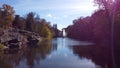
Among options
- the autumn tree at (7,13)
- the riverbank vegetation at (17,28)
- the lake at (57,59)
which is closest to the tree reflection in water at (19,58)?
the lake at (57,59)

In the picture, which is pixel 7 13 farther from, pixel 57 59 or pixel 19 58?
pixel 57 59

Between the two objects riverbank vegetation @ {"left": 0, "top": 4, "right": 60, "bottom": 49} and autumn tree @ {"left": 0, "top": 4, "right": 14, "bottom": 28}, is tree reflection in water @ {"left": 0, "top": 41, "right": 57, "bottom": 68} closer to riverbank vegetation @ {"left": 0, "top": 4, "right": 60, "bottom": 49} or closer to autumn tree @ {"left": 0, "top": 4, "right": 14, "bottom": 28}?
riverbank vegetation @ {"left": 0, "top": 4, "right": 60, "bottom": 49}

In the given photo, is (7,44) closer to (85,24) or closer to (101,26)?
(101,26)

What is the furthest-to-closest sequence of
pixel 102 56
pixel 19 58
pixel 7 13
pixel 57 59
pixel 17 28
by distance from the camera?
pixel 17 28 → pixel 7 13 → pixel 19 58 → pixel 102 56 → pixel 57 59

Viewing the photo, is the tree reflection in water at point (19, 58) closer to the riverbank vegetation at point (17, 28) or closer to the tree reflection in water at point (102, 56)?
the tree reflection in water at point (102, 56)

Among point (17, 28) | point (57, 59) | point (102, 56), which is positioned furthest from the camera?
point (17, 28)

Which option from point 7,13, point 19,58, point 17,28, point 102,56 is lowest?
point 19,58

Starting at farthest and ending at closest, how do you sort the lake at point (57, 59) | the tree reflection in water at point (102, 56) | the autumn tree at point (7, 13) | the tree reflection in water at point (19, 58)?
the autumn tree at point (7, 13) → the tree reflection in water at point (19, 58) → the lake at point (57, 59) → the tree reflection in water at point (102, 56)

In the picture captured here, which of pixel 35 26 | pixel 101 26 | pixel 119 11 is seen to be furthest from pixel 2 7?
pixel 119 11

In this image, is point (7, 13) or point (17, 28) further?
point (17, 28)

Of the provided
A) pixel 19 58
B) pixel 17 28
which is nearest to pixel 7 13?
pixel 17 28

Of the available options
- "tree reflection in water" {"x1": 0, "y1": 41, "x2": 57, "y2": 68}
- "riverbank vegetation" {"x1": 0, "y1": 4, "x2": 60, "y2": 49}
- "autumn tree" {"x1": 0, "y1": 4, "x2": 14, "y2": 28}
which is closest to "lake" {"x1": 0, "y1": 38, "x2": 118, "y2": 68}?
"tree reflection in water" {"x1": 0, "y1": 41, "x2": 57, "y2": 68}

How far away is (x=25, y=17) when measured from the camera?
120 metres

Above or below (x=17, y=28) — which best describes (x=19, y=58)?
below
